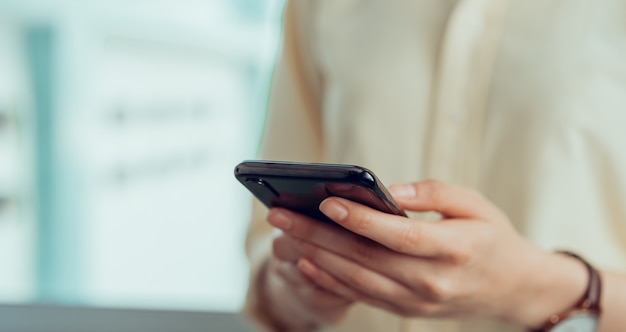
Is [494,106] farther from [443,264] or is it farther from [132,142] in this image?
[132,142]

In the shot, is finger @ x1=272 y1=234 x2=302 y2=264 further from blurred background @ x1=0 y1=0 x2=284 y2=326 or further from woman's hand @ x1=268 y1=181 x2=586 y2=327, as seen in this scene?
blurred background @ x1=0 y1=0 x2=284 y2=326

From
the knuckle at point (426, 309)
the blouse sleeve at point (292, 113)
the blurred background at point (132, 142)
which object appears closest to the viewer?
the knuckle at point (426, 309)

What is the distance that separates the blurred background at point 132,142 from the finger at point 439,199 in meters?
0.63

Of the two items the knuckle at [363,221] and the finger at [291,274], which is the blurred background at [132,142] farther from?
the knuckle at [363,221]

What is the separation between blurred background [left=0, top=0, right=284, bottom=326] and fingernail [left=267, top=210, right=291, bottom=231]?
61 centimetres

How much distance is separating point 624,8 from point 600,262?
196 millimetres

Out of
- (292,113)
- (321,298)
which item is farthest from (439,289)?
(292,113)

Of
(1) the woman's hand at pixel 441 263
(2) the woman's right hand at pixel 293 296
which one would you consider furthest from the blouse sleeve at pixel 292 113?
(1) the woman's hand at pixel 441 263

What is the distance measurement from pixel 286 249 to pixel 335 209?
14 cm

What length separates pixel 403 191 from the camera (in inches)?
19.2

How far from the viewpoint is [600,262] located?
599 millimetres

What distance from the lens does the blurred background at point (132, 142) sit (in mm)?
1129

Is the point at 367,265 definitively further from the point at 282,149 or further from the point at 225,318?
the point at 225,318

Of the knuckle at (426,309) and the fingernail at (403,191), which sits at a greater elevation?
the fingernail at (403,191)
